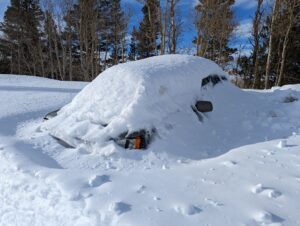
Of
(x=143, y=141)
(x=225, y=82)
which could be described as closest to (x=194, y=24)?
(x=225, y=82)

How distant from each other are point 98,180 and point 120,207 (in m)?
0.64

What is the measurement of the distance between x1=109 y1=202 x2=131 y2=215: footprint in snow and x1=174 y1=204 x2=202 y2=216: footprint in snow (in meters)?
0.47

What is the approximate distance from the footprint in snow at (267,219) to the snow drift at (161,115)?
167 cm

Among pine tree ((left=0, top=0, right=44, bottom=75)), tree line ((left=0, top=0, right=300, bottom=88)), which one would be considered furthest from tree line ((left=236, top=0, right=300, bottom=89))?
pine tree ((left=0, top=0, right=44, bottom=75))

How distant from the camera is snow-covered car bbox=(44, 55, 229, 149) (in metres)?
4.34

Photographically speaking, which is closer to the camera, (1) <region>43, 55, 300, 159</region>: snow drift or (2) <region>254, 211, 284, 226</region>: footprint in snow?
(2) <region>254, 211, 284, 226</region>: footprint in snow

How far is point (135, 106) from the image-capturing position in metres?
4.48

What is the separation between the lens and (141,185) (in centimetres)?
329

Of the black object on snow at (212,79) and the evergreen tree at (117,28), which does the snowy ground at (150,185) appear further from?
the evergreen tree at (117,28)

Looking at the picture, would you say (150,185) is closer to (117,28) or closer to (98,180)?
(98,180)

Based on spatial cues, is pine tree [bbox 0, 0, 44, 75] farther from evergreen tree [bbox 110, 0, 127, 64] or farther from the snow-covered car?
the snow-covered car

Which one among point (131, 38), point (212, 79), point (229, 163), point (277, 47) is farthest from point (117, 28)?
point (229, 163)

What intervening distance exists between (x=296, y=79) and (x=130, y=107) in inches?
729

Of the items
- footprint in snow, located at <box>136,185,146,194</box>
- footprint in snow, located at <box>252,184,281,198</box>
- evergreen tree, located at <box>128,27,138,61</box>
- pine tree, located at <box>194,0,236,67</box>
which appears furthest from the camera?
evergreen tree, located at <box>128,27,138,61</box>
